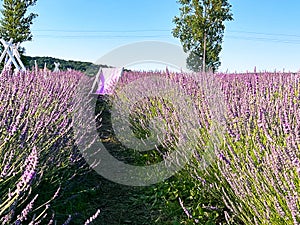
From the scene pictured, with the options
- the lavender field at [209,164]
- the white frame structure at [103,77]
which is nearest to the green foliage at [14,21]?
the white frame structure at [103,77]

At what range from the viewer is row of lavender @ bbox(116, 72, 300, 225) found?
5.06ft

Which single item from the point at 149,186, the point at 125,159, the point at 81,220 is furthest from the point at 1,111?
the point at 125,159

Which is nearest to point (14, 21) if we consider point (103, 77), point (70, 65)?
point (70, 65)

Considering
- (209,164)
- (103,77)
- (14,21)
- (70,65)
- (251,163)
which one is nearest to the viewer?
(251,163)

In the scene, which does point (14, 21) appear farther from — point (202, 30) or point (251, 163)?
point (251, 163)

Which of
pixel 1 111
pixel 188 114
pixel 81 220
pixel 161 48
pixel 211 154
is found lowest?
pixel 81 220

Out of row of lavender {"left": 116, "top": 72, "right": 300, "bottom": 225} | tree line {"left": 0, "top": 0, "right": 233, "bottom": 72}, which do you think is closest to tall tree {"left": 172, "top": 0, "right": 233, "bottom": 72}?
tree line {"left": 0, "top": 0, "right": 233, "bottom": 72}

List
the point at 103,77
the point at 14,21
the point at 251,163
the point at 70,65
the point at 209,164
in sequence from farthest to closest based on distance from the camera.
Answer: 1. the point at 70,65
2. the point at 14,21
3. the point at 103,77
4. the point at 209,164
5. the point at 251,163

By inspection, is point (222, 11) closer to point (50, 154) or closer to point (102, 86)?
point (102, 86)

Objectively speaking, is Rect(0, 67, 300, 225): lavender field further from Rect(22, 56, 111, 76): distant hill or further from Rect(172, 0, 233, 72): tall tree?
Rect(172, 0, 233, 72): tall tree

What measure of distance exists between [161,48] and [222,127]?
10.6 feet

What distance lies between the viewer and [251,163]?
1.64 meters

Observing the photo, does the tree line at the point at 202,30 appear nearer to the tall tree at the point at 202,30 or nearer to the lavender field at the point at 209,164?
the tall tree at the point at 202,30

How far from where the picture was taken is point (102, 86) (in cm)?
1116
